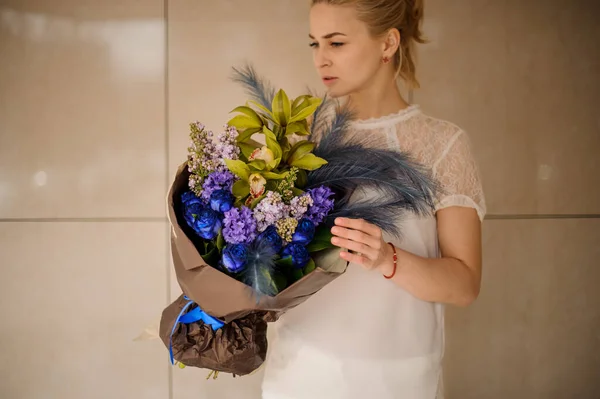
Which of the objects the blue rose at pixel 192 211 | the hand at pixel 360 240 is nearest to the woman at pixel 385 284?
the hand at pixel 360 240

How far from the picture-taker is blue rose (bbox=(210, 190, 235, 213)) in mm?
996

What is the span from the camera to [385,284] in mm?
1321

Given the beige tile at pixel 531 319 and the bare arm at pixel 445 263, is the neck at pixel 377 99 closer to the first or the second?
the bare arm at pixel 445 263

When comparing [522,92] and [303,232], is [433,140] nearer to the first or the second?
[303,232]

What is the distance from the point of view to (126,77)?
202 centimetres

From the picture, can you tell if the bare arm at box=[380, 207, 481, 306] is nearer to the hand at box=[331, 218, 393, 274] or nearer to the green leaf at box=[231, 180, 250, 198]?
the hand at box=[331, 218, 393, 274]

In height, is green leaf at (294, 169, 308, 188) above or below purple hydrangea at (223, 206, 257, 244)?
above

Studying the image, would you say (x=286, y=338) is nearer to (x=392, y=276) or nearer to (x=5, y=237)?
(x=392, y=276)

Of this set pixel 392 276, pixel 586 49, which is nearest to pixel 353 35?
pixel 392 276

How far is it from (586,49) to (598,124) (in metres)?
0.30

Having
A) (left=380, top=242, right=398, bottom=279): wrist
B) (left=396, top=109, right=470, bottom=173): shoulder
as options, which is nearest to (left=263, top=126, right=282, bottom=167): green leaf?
(left=380, top=242, right=398, bottom=279): wrist

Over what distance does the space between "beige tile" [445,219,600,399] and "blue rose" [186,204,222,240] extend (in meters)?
1.38

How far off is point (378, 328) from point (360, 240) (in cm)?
35

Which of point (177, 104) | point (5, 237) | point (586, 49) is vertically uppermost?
point (586, 49)
